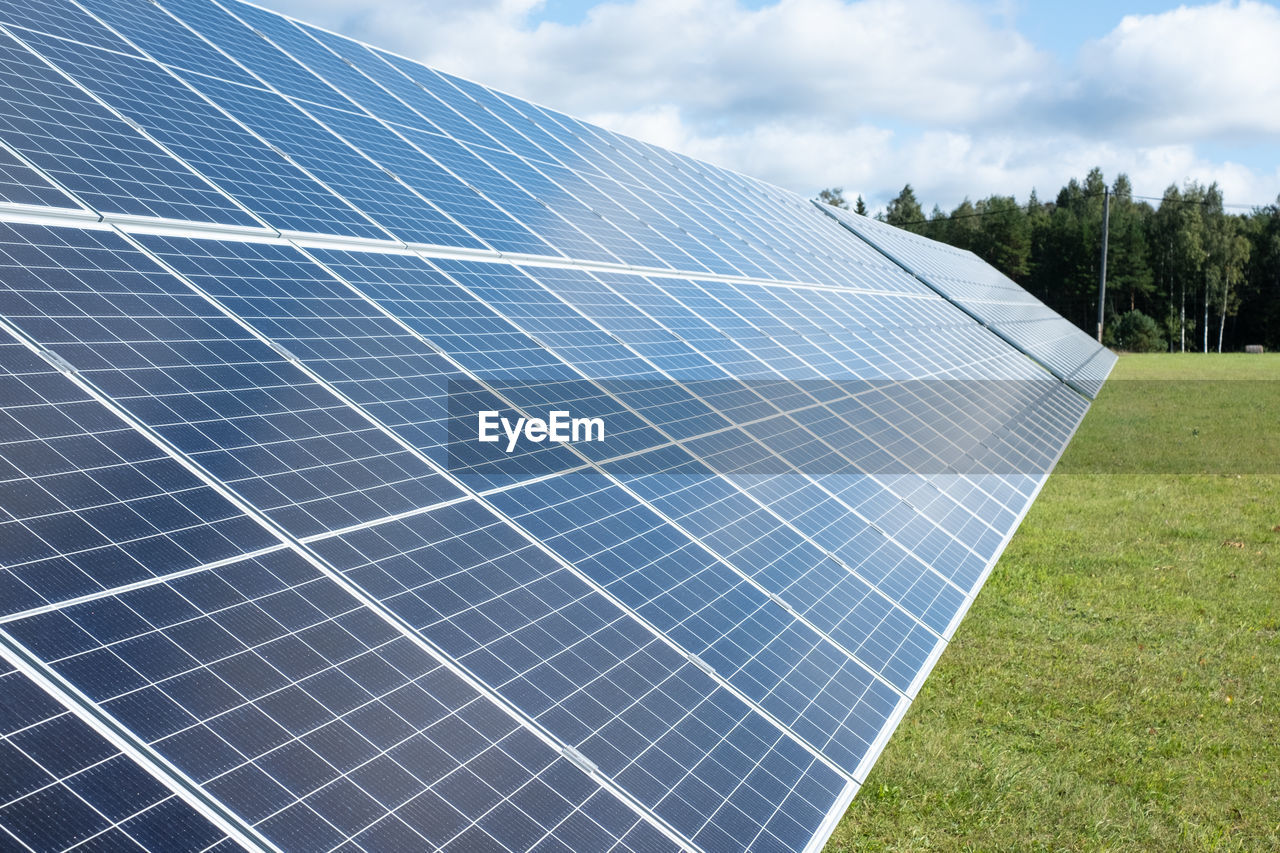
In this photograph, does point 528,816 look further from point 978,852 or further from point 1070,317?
point 1070,317

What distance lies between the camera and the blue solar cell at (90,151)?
8242 millimetres

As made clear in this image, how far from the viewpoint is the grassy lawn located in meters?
9.77

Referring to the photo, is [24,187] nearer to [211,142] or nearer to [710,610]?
[211,142]

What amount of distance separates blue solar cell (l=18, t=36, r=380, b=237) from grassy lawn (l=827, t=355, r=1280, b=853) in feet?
24.5

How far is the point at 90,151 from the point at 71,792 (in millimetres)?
6836

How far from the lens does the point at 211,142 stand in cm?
1061

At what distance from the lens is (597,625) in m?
6.29

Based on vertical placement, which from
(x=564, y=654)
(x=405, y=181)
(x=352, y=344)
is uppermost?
(x=405, y=181)

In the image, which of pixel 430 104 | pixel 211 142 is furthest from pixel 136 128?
pixel 430 104

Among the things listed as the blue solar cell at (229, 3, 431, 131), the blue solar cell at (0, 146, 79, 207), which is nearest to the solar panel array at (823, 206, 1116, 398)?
the blue solar cell at (229, 3, 431, 131)

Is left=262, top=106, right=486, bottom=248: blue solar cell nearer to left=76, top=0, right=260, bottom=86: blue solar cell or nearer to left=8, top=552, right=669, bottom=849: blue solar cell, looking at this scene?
left=76, top=0, right=260, bottom=86: blue solar cell

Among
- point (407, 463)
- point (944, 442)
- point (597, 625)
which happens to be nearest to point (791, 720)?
point (597, 625)

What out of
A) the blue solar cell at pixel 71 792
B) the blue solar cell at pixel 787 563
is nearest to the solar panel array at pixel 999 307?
the blue solar cell at pixel 787 563

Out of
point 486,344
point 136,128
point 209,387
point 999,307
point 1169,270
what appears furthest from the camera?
point 1169,270
